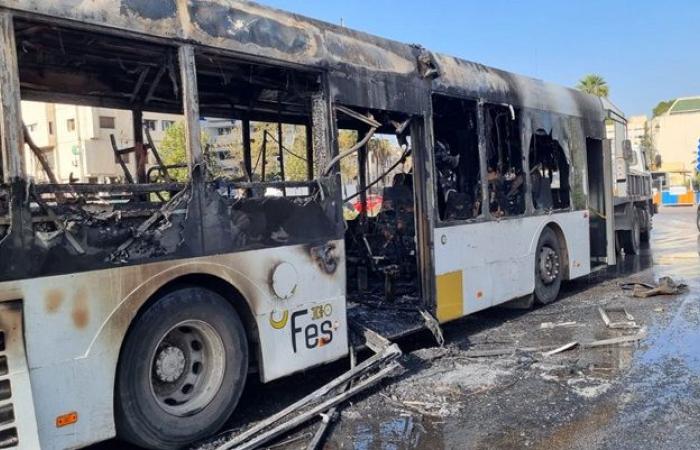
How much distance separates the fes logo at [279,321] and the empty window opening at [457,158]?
2565mm

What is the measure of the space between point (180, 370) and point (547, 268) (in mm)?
6114

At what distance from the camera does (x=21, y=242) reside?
3.42 metres

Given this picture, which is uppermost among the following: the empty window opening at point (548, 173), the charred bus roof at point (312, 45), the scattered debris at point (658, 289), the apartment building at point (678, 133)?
the apartment building at point (678, 133)

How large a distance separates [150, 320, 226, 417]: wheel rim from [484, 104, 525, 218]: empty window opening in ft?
14.3

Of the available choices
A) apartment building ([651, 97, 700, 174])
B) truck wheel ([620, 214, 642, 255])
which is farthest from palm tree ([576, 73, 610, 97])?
truck wheel ([620, 214, 642, 255])

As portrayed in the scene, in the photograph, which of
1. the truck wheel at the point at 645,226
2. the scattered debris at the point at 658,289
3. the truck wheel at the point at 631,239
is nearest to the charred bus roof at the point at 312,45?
the scattered debris at the point at 658,289

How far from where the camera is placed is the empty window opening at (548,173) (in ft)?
28.9

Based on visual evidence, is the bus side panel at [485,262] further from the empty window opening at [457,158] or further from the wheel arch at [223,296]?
the wheel arch at [223,296]

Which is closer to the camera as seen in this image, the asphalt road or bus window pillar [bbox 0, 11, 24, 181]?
bus window pillar [bbox 0, 11, 24, 181]

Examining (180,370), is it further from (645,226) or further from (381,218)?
(645,226)

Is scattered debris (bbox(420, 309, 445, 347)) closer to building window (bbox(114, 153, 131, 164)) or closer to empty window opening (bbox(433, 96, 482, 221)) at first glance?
empty window opening (bbox(433, 96, 482, 221))

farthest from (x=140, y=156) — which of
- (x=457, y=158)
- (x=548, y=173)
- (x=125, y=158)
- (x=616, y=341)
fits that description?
(x=548, y=173)

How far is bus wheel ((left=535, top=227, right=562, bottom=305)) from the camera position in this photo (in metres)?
8.82

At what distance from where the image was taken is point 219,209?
4.47 meters
